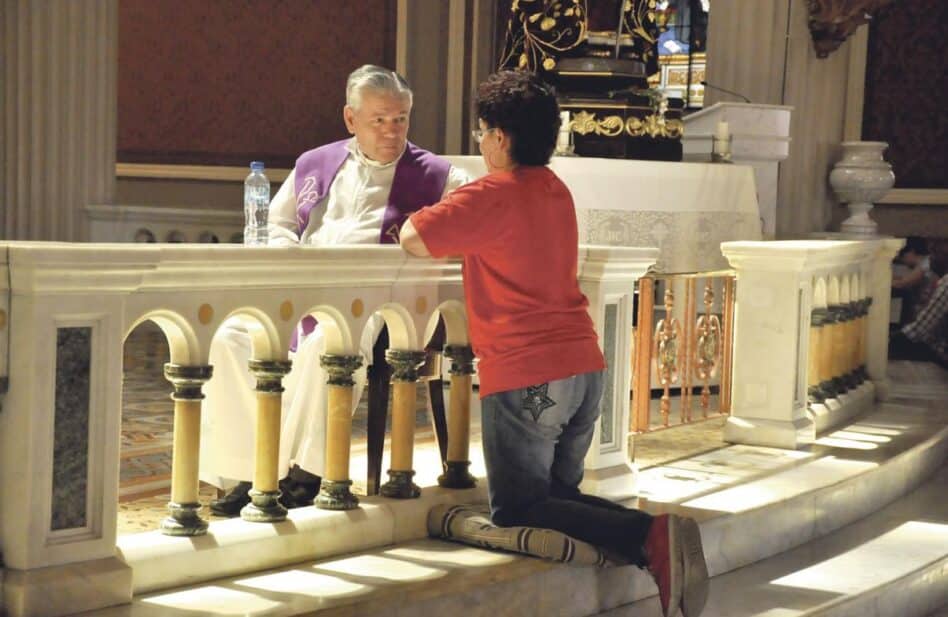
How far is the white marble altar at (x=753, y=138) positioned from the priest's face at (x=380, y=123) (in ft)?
15.4

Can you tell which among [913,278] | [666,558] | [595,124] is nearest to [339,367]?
[666,558]

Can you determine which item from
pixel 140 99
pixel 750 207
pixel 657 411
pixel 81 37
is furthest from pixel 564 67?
pixel 140 99

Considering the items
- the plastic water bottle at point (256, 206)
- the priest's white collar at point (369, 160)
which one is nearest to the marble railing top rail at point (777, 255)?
the priest's white collar at point (369, 160)

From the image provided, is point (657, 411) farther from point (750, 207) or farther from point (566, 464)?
point (566, 464)

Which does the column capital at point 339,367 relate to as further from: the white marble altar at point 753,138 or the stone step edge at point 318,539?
the white marble altar at point 753,138

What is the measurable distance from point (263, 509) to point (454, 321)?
89 centimetres

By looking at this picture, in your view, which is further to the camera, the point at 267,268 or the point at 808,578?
the point at 808,578

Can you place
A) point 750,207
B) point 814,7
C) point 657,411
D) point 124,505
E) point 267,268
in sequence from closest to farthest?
point 267,268
point 124,505
point 657,411
point 750,207
point 814,7

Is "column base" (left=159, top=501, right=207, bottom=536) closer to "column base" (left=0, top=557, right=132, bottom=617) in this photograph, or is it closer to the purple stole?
"column base" (left=0, top=557, right=132, bottom=617)

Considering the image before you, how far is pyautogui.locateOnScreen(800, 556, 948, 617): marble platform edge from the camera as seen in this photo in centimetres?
435

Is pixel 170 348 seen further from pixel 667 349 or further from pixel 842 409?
pixel 842 409

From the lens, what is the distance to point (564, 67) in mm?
8250

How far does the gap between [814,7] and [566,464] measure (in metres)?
6.65

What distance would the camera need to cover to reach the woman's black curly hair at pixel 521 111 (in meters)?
3.89
